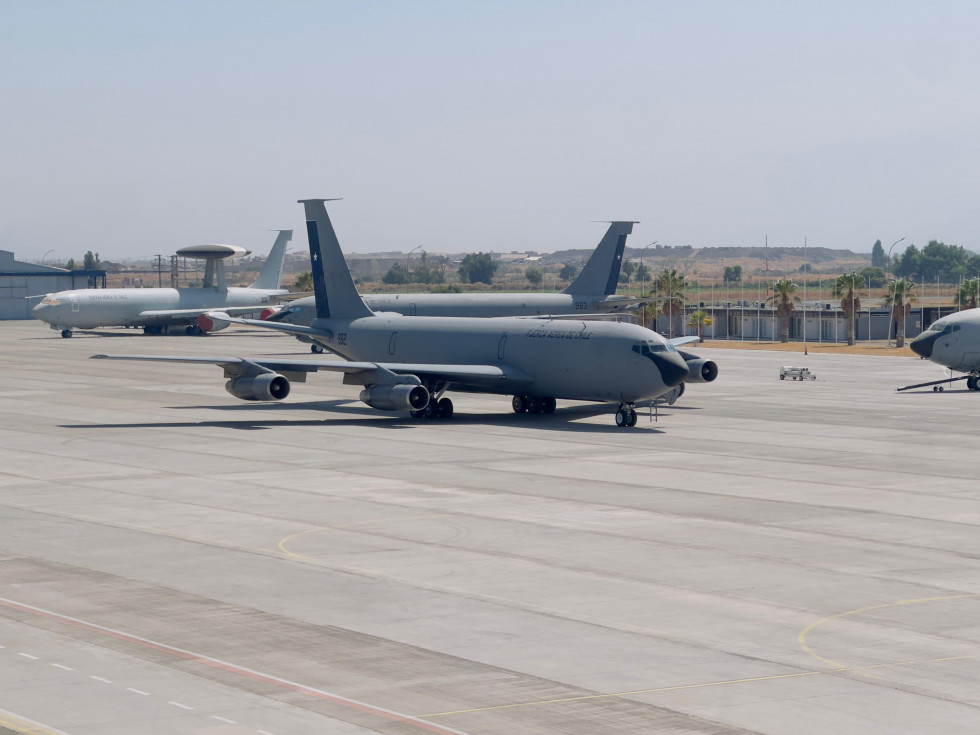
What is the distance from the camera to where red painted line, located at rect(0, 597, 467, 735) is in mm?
17750

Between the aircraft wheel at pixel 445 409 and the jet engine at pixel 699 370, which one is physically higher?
the jet engine at pixel 699 370

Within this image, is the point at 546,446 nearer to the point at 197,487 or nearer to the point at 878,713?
the point at 197,487

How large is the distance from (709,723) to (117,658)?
933 centimetres

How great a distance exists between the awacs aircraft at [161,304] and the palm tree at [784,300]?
55.0 m

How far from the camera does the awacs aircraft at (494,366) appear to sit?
54938 mm

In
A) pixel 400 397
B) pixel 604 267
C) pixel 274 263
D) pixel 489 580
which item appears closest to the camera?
pixel 489 580

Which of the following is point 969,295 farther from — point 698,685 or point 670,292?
point 698,685

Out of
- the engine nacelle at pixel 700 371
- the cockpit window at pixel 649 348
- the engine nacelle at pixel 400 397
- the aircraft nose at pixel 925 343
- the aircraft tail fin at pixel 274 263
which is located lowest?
the engine nacelle at pixel 400 397

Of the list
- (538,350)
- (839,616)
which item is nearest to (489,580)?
(839,616)

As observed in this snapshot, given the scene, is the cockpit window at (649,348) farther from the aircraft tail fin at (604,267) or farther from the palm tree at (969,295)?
the palm tree at (969,295)

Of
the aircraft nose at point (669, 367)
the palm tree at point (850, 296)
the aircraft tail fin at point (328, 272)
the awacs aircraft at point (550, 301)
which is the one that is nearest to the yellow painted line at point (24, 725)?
the aircraft nose at point (669, 367)

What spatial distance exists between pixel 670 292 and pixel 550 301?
4136 centimetres

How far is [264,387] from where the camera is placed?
188ft

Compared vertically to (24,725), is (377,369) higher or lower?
higher
